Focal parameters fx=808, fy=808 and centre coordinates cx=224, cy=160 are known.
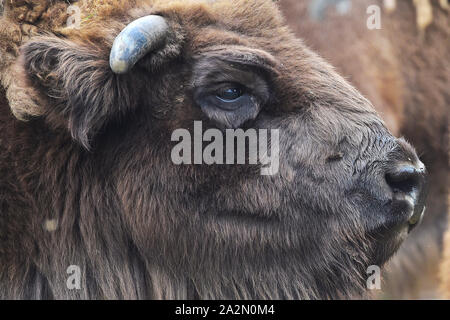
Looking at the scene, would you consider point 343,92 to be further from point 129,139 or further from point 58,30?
point 58,30

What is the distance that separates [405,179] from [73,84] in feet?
6.24

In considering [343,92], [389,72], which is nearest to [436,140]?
[389,72]

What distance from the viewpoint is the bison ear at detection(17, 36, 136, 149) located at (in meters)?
4.41

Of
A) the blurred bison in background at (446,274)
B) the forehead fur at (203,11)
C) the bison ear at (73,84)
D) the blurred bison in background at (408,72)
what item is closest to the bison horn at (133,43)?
the bison ear at (73,84)

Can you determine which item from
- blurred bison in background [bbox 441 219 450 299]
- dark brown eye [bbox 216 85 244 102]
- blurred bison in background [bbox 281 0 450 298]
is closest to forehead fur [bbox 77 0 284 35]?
dark brown eye [bbox 216 85 244 102]

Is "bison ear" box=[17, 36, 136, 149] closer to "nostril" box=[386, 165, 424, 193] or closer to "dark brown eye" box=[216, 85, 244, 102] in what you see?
"dark brown eye" box=[216, 85, 244, 102]

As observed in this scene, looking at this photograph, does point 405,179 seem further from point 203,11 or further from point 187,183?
point 203,11

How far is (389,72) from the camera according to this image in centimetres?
1030

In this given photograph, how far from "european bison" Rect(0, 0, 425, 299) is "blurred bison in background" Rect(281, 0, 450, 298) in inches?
200

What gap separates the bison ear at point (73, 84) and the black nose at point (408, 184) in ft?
5.15

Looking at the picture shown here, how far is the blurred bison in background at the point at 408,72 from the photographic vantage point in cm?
967

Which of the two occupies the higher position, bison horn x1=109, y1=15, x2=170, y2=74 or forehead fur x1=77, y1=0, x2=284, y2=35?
forehead fur x1=77, y1=0, x2=284, y2=35

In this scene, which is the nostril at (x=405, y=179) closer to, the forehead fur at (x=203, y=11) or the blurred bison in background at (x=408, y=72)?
the forehead fur at (x=203, y=11)

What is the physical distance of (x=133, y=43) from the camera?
432cm
